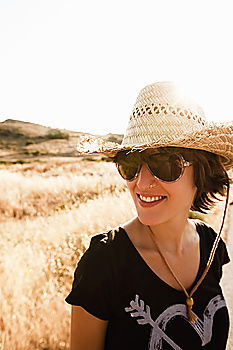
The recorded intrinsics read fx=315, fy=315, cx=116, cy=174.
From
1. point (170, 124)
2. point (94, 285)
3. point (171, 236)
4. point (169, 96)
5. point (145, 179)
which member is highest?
point (169, 96)

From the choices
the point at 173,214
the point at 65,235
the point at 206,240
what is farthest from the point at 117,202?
the point at 173,214

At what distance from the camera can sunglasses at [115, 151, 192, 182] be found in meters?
1.67

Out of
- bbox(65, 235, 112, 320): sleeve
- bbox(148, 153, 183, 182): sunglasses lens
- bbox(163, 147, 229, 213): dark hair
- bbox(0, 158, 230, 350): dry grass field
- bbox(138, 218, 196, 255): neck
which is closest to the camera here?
bbox(65, 235, 112, 320): sleeve

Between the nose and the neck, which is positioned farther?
the neck

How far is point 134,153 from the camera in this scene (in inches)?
69.5

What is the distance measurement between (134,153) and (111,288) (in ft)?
2.40

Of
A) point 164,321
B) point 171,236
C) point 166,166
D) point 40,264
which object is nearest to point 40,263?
point 40,264

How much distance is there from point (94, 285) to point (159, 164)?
705 millimetres

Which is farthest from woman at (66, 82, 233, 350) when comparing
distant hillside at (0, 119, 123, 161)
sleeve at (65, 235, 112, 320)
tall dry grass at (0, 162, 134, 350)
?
distant hillside at (0, 119, 123, 161)

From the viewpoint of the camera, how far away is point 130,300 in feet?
5.44

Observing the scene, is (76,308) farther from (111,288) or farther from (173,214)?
(173,214)

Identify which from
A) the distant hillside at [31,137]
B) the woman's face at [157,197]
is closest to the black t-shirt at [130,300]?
the woman's face at [157,197]

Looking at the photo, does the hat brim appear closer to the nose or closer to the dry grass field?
the nose

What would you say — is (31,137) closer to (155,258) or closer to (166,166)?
(155,258)
